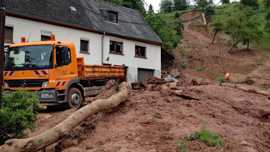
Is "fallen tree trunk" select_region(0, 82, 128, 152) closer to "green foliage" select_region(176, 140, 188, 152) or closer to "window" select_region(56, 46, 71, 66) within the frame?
"green foliage" select_region(176, 140, 188, 152)

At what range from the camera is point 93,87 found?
1892cm

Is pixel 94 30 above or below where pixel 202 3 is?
below

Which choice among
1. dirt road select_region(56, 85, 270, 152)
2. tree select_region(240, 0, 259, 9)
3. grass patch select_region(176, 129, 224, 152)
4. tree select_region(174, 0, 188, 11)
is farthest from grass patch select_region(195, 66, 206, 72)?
tree select_region(174, 0, 188, 11)

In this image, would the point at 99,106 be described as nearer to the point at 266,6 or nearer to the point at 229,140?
the point at 229,140

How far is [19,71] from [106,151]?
24.1 feet

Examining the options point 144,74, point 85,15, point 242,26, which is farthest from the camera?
point 242,26

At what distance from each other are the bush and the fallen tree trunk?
714 millimetres

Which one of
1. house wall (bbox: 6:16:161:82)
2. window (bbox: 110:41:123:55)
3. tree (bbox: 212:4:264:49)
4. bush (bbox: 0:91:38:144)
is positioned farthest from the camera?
tree (bbox: 212:4:264:49)

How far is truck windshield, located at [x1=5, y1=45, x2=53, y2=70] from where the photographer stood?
642 inches

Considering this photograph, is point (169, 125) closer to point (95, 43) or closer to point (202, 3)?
point (95, 43)

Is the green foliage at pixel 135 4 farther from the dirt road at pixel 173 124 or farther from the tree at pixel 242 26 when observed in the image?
the dirt road at pixel 173 124

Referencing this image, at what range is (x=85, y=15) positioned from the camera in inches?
1289

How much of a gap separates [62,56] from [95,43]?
15786 mm

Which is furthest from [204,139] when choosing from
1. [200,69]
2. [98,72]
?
[200,69]
